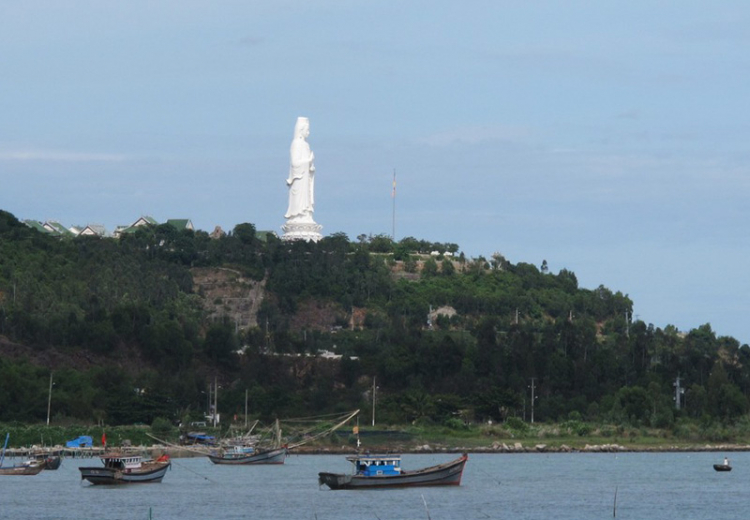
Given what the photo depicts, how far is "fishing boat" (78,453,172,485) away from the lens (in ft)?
251

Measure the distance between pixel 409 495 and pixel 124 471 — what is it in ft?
48.5

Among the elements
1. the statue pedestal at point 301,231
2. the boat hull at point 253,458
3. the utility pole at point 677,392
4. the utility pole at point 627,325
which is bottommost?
the boat hull at point 253,458

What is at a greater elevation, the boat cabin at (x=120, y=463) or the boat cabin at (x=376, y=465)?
the boat cabin at (x=376, y=465)

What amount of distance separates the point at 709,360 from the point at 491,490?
5142 cm

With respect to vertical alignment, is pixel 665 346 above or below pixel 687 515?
above

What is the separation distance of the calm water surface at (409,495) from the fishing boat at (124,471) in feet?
2.10

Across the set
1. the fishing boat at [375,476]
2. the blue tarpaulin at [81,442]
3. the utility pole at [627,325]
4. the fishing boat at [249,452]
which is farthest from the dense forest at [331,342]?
the fishing boat at [375,476]

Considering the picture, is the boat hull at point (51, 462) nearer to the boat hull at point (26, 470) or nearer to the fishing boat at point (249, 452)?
the boat hull at point (26, 470)

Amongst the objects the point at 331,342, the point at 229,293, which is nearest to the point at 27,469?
the point at 331,342

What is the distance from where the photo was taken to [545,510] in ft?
216

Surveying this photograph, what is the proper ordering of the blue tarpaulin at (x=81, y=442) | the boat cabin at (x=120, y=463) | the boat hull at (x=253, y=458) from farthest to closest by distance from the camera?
the blue tarpaulin at (x=81, y=442)
the boat hull at (x=253, y=458)
the boat cabin at (x=120, y=463)

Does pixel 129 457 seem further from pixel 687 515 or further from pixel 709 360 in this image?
pixel 709 360

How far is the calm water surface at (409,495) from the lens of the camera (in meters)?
64.2

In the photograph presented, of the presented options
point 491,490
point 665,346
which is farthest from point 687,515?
point 665,346
